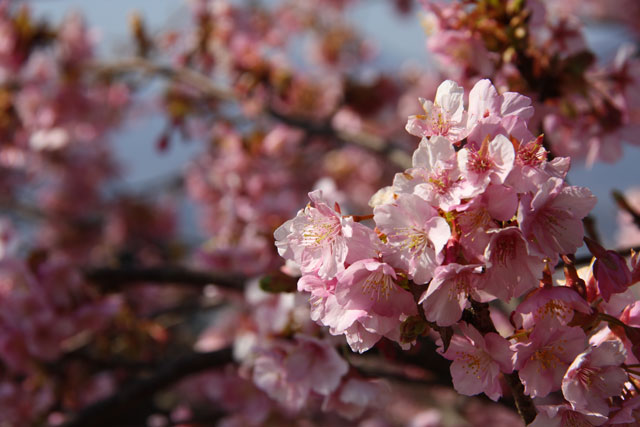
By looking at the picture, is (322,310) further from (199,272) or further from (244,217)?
(244,217)

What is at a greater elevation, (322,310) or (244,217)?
(322,310)

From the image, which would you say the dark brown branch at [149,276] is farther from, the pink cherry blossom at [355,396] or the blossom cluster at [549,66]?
the blossom cluster at [549,66]

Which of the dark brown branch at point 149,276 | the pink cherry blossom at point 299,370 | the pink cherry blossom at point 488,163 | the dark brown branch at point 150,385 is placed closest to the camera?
the pink cherry blossom at point 488,163

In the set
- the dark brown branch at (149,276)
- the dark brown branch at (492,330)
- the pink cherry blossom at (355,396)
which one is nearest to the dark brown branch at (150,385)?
the dark brown branch at (149,276)

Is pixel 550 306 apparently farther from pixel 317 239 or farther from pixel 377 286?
pixel 317 239

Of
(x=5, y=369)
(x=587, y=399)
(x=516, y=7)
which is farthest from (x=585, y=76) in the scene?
(x=5, y=369)

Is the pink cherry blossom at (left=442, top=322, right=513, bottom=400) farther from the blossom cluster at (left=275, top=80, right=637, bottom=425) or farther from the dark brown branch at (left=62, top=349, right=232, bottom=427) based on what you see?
the dark brown branch at (left=62, top=349, right=232, bottom=427)

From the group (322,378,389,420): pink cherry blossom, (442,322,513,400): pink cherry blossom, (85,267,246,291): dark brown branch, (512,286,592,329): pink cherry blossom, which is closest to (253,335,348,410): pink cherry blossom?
(322,378,389,420): pink cherry blossom

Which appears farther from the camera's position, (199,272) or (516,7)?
(199,272)
